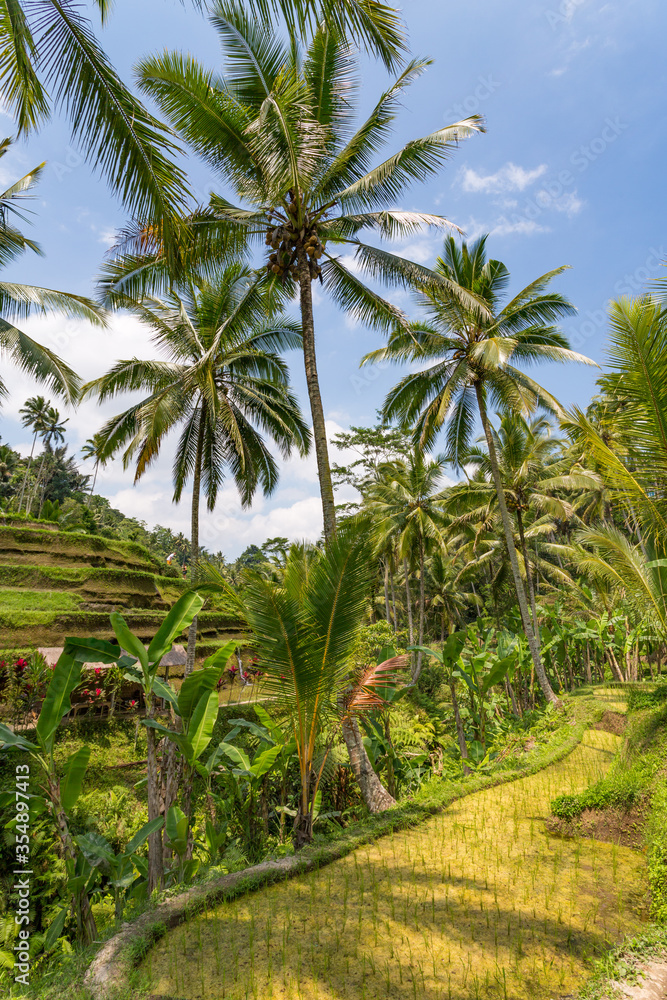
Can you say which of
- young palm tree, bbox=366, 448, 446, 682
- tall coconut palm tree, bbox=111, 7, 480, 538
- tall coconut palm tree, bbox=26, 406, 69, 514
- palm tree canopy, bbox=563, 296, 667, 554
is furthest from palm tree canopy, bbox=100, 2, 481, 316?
tall coconut palm tree, bbox=26, 406, 69, 514

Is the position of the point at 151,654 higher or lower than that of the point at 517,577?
lower

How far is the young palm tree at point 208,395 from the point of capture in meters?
12.6

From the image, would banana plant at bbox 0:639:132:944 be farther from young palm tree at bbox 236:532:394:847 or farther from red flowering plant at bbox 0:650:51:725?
red flowering plant at bbox 0:650:51:725

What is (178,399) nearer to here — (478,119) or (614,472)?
(478,119)

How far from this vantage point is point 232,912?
3758 millimetres

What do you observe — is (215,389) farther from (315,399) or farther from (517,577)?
(517,577)

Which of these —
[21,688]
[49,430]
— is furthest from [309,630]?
[49,430]

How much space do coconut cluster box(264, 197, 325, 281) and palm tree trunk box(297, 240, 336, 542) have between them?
4.6 inches

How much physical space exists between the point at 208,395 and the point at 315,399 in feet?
13.8

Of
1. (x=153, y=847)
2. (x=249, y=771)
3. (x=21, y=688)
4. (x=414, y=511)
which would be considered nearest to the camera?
(x=153, y=847)

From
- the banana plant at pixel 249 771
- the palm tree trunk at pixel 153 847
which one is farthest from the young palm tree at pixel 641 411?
the palm tree trunk at pixel 153 847

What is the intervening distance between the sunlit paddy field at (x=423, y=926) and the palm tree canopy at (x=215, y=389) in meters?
9.39

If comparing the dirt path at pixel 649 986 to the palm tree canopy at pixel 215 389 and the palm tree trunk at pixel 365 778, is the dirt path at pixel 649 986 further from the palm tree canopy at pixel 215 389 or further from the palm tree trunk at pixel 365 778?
the palm tree canopy at pixel 215 389

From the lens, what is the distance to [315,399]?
810 centimetres
